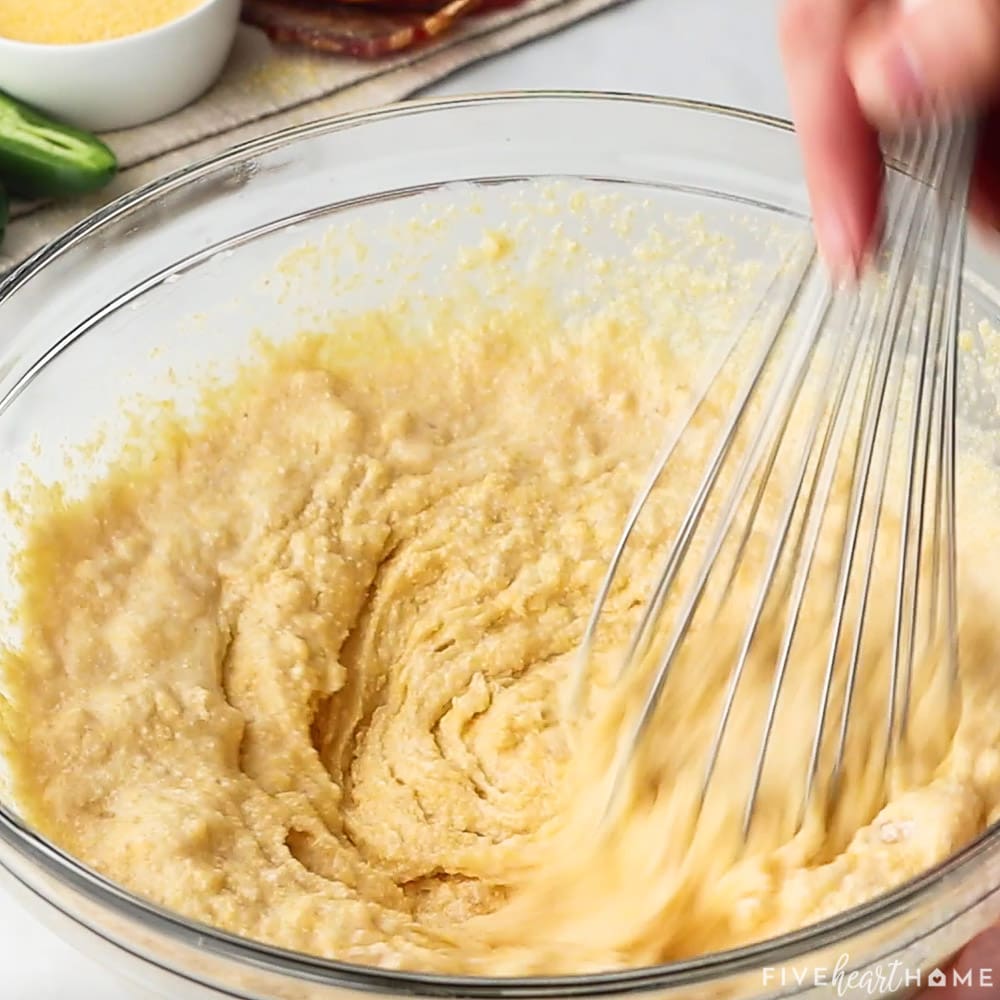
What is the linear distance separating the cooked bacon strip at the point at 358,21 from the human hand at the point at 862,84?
31.6 inches

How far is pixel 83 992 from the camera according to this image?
3.15 feet

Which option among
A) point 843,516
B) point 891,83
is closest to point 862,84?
point 891,83

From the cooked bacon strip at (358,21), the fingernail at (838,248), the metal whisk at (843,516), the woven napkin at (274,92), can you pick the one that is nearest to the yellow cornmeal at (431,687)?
the metal whisk at (843,516)

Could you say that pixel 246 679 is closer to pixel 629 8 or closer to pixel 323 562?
pixel 323 562

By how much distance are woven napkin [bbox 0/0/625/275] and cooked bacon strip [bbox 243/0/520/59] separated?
0.05 feet

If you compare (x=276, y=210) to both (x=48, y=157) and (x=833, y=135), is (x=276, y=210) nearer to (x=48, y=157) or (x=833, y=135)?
(x=48, y=157)

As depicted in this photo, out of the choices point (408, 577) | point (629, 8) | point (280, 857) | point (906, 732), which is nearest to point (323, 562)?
point (408, 577)

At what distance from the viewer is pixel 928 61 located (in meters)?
0.76

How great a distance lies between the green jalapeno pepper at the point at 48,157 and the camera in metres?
1.45

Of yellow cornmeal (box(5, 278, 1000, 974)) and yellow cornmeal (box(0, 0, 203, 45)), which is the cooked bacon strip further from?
yellow cornmeal (box(5, 278, 1000, 974))

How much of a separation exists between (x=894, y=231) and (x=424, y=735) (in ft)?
1.78

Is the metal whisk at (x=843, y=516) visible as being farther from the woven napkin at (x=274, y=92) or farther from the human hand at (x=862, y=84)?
the woven napkin at (x=274, y=92)

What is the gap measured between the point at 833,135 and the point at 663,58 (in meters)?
0.86

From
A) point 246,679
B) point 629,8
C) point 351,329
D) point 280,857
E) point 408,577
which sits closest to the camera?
point 280,857
